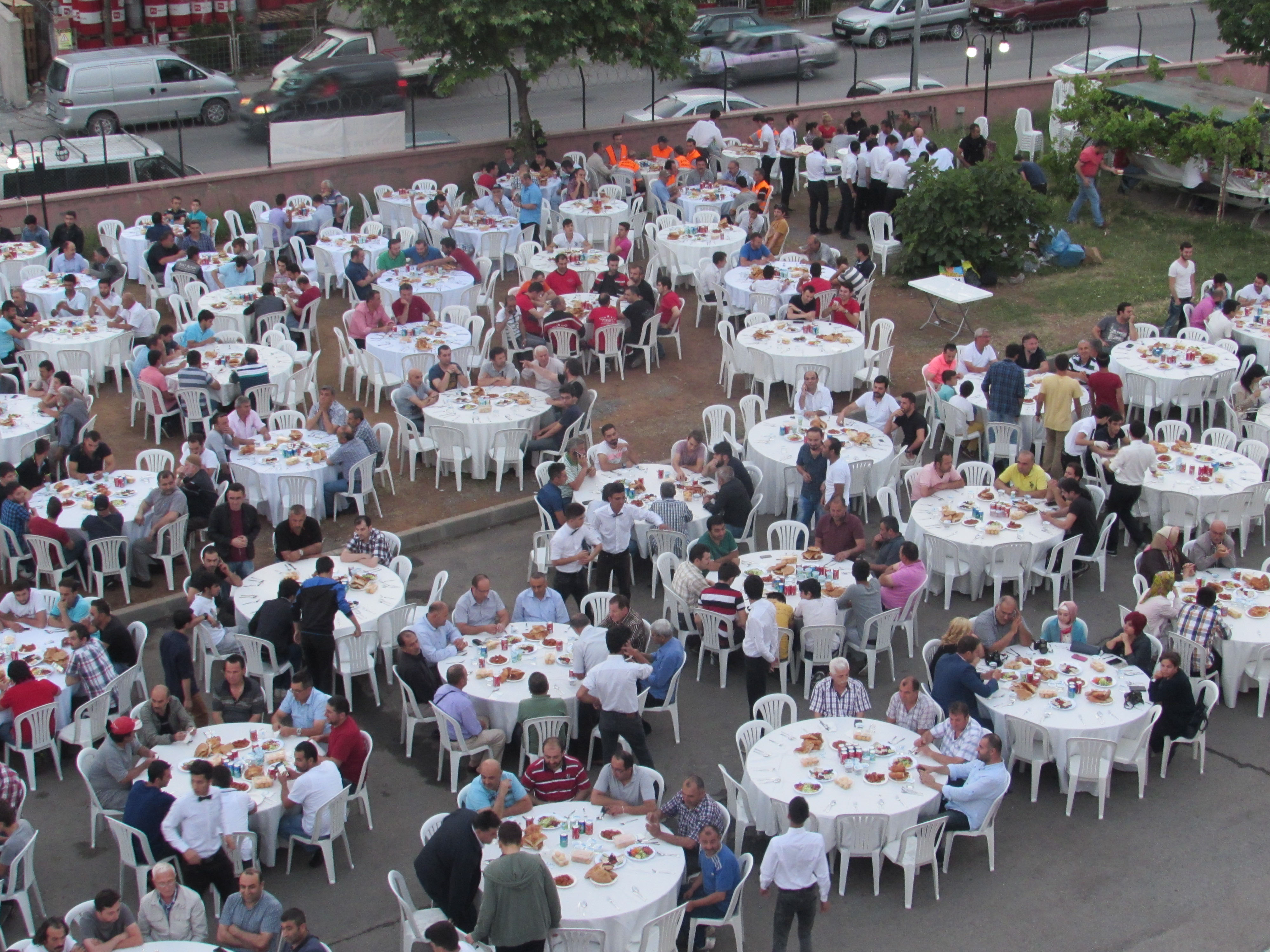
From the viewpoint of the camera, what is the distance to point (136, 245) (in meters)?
21.5

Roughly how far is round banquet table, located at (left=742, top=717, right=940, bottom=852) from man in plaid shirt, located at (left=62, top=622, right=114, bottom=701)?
5.17 metres

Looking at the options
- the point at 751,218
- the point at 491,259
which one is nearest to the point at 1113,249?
the point at 751,218

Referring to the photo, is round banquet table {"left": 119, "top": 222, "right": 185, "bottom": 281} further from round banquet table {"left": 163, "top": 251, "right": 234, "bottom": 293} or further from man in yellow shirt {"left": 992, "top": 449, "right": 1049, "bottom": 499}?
man in yellow shirt {"left": 992, "top": 449, "right": 1049, "bottom": 499}

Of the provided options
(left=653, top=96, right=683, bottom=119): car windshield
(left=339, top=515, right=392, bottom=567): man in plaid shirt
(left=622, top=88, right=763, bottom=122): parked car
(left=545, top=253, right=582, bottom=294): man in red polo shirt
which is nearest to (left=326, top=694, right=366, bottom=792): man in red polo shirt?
(left=339, top=515, right=392, bottom=567): man in plaid shirt

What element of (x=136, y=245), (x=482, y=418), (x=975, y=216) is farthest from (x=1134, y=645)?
(x=136, y=245)

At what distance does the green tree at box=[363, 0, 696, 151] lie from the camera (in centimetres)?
2248

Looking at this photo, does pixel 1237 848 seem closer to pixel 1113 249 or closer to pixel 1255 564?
pixel 1255 564

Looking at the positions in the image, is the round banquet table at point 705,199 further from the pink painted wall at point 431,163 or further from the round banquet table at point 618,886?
the round banquet table at point 618,886

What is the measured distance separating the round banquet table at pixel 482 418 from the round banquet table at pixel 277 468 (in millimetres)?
1296

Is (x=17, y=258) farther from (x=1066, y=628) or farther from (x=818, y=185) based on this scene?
(x=1066, y=628)

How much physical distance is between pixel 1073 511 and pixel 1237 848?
3.88 m

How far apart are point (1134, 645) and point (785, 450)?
4.65 m

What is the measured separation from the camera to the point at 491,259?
22.1 meters

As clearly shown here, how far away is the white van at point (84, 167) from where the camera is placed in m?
23.0
